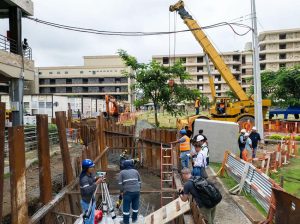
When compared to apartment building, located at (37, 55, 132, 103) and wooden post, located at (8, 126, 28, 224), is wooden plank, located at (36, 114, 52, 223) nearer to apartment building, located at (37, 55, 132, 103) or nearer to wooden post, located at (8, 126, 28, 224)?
wooden post, located at (8, 126, 28, 224)

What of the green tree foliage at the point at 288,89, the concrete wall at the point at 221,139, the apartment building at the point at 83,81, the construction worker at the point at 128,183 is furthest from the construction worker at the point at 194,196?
the apartment building at the point at 83,81

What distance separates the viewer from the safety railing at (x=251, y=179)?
822cm

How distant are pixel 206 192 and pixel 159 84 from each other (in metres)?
18.2

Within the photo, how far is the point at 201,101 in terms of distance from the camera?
27.0 metres

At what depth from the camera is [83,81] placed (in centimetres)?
8531

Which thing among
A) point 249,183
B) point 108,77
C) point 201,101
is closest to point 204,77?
point 108,77

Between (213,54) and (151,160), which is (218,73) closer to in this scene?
(213,54)

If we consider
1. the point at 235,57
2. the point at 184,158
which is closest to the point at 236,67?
the point at 235,57

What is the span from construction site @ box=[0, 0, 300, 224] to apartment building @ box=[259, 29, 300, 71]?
43528 millimetres

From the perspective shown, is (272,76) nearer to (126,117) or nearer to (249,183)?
(126,117)

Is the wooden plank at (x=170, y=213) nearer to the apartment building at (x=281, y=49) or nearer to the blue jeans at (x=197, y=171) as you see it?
the blue jeans at (x=197, y=171)

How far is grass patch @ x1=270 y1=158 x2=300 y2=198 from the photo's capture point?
1006cm

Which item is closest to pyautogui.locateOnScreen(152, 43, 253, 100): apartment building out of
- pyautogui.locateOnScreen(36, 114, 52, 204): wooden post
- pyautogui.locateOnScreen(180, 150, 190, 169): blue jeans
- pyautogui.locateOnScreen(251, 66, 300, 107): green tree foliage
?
pyautogui.locateOnScreen(251, 66, 300, 107): green tree foliage

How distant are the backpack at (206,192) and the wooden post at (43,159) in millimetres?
3622
